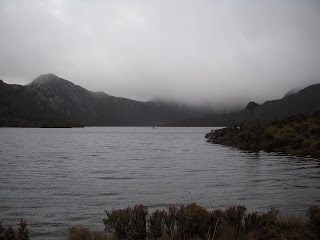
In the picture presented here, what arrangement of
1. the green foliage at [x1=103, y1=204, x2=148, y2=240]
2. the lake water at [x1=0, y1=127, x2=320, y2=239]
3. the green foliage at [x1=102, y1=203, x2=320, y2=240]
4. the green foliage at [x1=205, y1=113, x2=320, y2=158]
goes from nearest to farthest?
the green foliage at [x1=102, y1=203, x2=320, y2=240] < the green foliage at [x1=103, y1=204, x2=148, y2=240] < the lake water at [x1=0, y1=127, x2=320, y2=239] < the green foliage at [x1=205, y1=113, x2=320, y2=158]

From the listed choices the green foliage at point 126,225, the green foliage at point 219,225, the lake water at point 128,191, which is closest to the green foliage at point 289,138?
the lake water at point 128,191

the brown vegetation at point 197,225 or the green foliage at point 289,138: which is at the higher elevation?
the green foliage at point 289,138

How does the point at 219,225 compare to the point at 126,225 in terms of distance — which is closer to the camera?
the point at 219,225

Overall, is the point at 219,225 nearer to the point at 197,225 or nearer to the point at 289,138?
the point at 197,225

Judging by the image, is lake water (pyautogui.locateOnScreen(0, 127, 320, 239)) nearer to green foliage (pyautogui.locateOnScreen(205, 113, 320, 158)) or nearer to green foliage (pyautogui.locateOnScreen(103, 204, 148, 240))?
green foliage (pyautogui.locateOnScreen(103, 204, 148, 240))

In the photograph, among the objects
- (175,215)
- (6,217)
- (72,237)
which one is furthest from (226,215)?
(6,217)

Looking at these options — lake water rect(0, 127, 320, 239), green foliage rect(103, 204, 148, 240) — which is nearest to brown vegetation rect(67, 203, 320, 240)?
green foliage rect(103, 204, 148, 240)

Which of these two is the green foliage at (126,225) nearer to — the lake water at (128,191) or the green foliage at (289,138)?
the lake water at (128,191)

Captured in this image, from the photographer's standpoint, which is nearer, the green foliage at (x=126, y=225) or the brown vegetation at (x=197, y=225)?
the brown vegetation at (x=197, y=225)

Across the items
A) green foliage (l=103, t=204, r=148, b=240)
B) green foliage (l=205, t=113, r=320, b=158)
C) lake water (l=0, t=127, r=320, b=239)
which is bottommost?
lake water (l=0, t=127, r=320, b=239)

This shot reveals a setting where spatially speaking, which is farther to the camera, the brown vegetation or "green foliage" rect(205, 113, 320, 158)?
"green foliage" rect(205, 113, 320, 158)

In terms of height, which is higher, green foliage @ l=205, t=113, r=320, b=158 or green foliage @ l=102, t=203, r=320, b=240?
green foliage @ l=205, t=113, r=320, b=158

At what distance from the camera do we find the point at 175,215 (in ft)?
37.4

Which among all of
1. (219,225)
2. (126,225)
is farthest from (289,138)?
(126,225)
